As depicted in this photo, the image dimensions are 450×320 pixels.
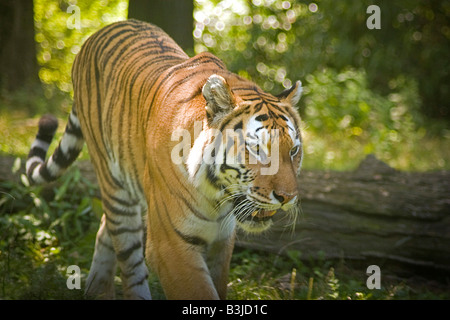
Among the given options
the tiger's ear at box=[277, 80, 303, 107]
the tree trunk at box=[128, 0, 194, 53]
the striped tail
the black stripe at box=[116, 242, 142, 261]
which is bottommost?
the black stripe at box=[116, 242, 142, 261]

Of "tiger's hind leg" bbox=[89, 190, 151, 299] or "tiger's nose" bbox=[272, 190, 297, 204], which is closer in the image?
"tiger's nose" bbox=[272, 190, 297, 204]

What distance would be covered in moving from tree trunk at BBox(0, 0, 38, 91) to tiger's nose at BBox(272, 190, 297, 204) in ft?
26.5

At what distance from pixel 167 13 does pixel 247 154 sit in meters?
2.94

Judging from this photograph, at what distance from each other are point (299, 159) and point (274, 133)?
250 millimetres

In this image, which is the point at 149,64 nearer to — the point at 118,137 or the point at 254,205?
the point at 118,137

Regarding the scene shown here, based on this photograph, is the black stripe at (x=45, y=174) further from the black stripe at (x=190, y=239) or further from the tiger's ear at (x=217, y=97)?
the tiger's ear at (x=217, y=97)

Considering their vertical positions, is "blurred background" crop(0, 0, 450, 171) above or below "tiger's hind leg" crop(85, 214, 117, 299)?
above

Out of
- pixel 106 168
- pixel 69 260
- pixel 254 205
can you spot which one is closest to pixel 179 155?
pixel 254 205

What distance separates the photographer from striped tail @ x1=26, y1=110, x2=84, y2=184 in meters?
4.01

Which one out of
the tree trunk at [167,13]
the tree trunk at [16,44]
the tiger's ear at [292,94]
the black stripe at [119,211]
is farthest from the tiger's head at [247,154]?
the tree trunk at [16,44]

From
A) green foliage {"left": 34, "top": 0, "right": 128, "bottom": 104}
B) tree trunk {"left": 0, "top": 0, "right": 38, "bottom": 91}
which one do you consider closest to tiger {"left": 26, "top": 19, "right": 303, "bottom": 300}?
tree trunk {"left": 0, "top": 0, "right": 38, "bottom": 91}

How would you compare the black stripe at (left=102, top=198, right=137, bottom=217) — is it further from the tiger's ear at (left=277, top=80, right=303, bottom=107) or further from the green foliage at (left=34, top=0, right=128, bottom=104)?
the green foliage at (left=34, top=0, right=128, bottom=104)

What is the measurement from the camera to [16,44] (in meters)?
9.33
